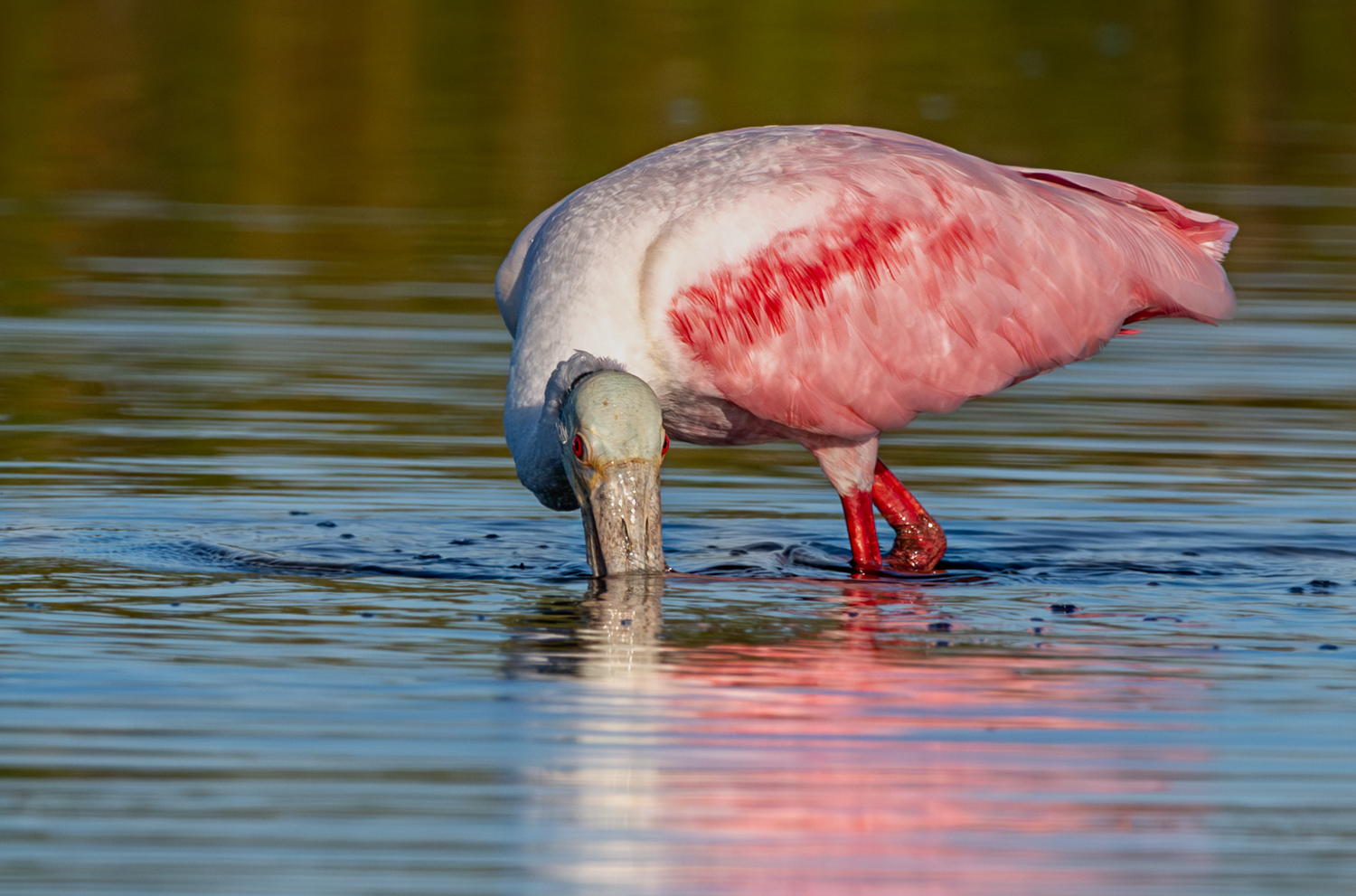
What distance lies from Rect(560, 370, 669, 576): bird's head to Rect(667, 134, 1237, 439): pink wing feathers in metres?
0.63

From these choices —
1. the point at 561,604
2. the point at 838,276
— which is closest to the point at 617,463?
the point at 561,604

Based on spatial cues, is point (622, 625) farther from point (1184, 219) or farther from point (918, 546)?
point (1184, 219)

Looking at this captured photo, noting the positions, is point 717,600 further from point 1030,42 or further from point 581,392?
point 1030,42

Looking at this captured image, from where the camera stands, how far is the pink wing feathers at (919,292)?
33.8 ft

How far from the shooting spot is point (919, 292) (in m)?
10.7

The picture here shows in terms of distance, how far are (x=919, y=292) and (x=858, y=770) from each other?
4.23 metres

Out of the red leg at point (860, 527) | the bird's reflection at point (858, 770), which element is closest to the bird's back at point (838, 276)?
the red leg at point (860, 527)

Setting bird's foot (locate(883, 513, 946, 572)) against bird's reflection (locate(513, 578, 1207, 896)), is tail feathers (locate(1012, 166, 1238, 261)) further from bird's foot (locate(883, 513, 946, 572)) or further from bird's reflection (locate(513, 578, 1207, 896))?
bird's reflection (locate(513, 578, 1207, 896))

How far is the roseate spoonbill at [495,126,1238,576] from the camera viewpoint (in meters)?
9.84

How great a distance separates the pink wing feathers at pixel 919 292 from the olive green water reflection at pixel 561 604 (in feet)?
2.35

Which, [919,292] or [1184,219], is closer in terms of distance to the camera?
[919,292]

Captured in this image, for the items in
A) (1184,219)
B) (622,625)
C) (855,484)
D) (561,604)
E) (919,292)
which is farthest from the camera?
(1184,219)

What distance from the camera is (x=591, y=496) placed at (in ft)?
31.5

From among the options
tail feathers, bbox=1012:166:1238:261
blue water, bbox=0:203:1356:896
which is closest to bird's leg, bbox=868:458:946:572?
blue water, bbox=0:203:1356:896
